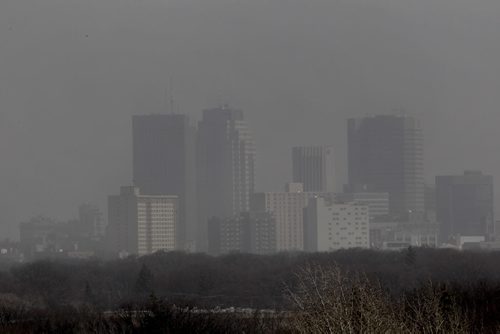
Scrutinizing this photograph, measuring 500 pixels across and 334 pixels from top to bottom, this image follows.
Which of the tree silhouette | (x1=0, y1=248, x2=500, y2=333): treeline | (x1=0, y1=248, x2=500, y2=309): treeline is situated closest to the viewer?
(x1=0, y1=248, x2=500, y2=333): treeline

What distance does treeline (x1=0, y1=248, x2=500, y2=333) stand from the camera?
36.4m

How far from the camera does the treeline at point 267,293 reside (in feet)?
120

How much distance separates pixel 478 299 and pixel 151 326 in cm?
851

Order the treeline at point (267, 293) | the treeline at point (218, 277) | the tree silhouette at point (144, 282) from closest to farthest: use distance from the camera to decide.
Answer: the treeline at point (267, 293) < the treeline at point (218, 277) < the tree silhouette at point (144, 282)

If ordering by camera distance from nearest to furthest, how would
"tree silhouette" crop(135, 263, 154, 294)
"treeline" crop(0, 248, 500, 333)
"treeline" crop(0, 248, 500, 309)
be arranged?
"treeline" crop(0, 248, 500, 333) < "treeline" crop(0, 248, 500, 309) < "tree silhouette" crop(135, 263, 154, 294)

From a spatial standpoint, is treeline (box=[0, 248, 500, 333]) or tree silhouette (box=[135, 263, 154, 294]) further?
tree silhouette (box=[135, 263, 154, 294])

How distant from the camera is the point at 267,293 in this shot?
86.9 meters

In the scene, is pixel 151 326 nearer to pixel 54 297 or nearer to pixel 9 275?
pixel 54 297

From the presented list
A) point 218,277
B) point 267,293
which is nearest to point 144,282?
point 218,277

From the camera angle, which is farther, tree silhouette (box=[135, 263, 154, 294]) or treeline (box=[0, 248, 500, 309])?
tree silhouette (box=[135, 263, 154, 294])

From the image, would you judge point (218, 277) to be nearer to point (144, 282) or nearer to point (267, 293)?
point (144, 282)

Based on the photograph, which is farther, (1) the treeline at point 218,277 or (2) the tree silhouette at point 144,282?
(2) the tree silhouette at point 144,282

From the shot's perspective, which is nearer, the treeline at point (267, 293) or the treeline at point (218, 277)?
the treeline at point (267, 293)

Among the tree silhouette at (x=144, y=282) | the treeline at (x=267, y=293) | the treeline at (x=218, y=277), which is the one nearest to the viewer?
the treeline at (x=267, y=293)
